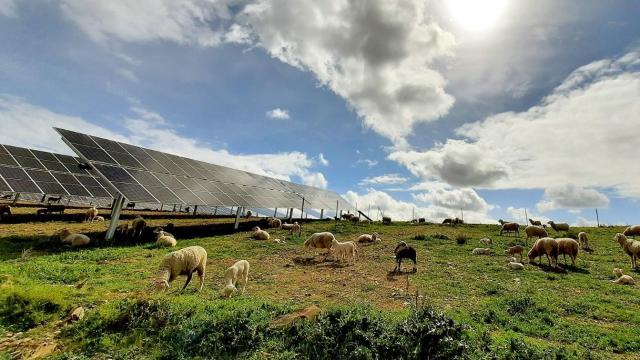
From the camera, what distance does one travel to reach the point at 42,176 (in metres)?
36.4

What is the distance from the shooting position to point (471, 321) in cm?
1104

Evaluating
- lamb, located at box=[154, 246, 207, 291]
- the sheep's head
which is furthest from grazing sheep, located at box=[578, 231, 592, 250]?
lamb, located at box=[154, 246, 207, 291]

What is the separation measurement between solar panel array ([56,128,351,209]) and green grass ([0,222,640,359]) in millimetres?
5551

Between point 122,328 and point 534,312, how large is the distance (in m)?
13.9

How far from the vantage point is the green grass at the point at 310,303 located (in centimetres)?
865

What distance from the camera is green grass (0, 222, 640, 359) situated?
865cm

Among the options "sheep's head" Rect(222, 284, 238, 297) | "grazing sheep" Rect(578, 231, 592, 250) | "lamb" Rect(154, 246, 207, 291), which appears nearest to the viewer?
"sheep's head" Rect(222, 284, 238, 297)

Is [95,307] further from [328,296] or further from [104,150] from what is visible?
[104,150]

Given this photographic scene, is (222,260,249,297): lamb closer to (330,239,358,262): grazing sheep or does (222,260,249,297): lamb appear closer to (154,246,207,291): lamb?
(154,246,207,291): lamb

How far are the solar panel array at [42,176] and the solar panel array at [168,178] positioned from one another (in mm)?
3555

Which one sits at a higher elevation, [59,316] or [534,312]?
[534,312]

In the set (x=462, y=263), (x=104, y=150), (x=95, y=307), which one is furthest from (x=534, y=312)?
(x=104, y=150)

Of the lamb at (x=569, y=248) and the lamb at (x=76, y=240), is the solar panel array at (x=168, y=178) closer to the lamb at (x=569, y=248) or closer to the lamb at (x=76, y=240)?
the lamb at (x=76, y=240)

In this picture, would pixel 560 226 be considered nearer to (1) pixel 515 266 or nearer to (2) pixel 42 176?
(1) pixel 515 266
